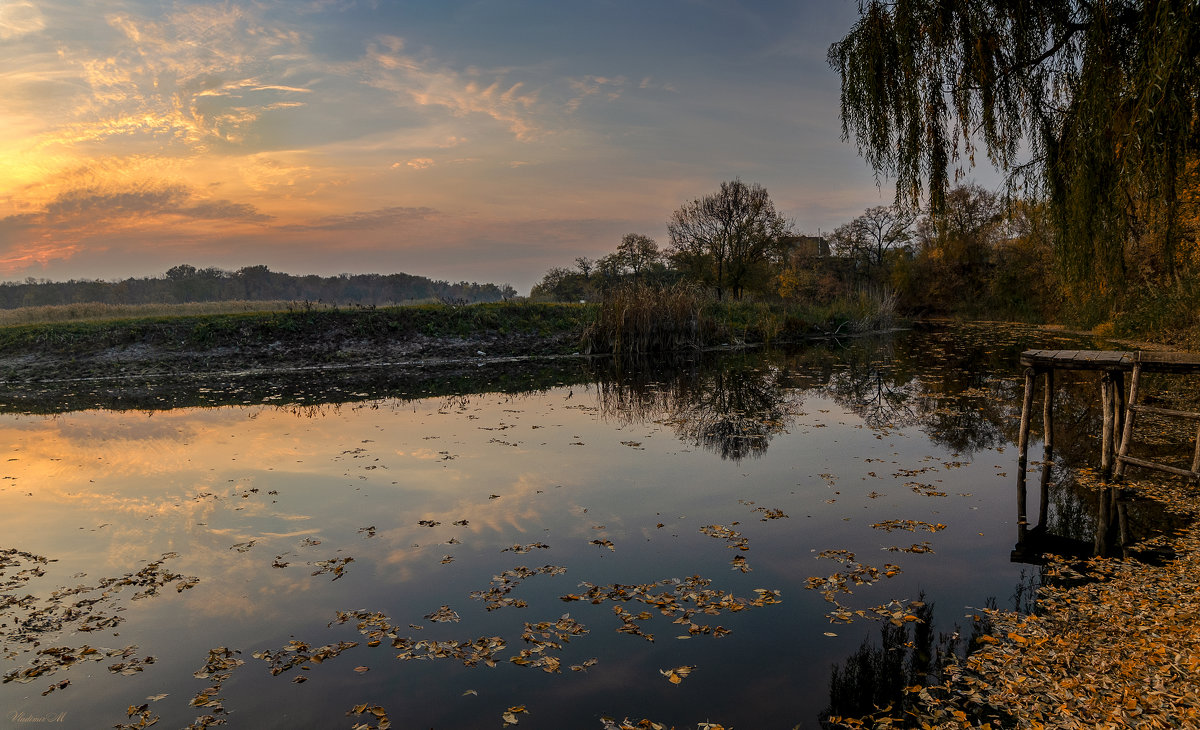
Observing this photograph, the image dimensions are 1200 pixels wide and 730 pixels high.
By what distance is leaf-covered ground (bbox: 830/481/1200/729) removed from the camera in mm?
3471

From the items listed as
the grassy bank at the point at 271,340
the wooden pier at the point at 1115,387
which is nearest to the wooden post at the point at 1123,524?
the wooden pier at the point at 1115,387

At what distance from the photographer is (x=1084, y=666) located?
3.89 metres

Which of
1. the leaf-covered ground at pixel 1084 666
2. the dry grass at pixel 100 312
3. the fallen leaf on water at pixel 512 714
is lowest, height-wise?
the fallen leaf on water at pixel 512 714

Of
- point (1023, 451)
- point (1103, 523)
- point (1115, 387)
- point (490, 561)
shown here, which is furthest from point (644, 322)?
point (490, 561)

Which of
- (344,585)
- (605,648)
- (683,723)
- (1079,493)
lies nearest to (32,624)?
(344,585)

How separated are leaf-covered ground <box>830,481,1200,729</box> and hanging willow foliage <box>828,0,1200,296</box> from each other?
11.3 feet

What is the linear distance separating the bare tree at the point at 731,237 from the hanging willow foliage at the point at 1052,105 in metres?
35.6

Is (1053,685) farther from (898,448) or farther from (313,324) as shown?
(313,324)

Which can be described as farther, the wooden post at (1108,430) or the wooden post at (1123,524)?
the wooden post at (1108,430)

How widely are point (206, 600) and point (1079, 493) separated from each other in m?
9.09

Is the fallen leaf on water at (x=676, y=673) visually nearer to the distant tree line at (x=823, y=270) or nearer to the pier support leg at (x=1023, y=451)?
the pier support leg at (x=1023, y=451)

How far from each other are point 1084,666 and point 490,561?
14.7 ft

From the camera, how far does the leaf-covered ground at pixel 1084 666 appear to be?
347cm

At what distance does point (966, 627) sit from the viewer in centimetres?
450
